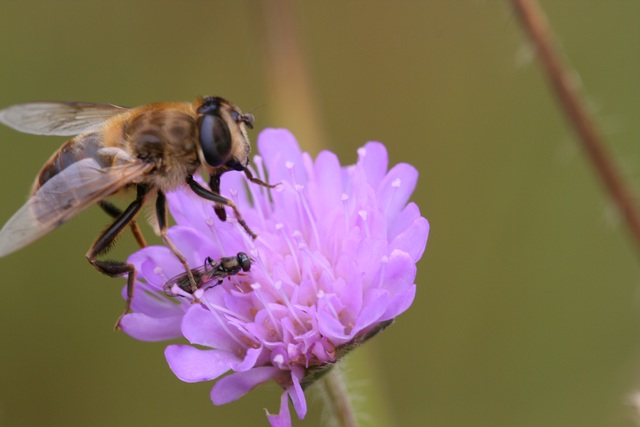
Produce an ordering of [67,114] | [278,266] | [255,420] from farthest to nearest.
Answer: [255,420] → [67,114] → [278,266]

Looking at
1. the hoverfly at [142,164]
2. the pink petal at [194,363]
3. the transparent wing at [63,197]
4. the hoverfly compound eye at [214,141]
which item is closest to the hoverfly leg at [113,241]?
the hoverfly at [142,164]

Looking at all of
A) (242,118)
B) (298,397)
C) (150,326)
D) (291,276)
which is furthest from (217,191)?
(298,397)

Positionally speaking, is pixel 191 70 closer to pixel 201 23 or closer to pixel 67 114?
pixel 201 23

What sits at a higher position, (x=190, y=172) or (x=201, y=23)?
(x=201, y=23)

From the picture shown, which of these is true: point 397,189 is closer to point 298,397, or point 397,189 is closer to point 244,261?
point 244,261

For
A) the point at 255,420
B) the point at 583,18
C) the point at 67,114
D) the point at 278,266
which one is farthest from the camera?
the point at 583,18

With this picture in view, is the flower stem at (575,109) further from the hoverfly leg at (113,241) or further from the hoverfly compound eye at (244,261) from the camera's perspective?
the hoverfly leg at (113,241)

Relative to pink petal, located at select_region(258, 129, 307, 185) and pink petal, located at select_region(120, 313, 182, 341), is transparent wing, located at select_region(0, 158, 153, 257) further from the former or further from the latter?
pink petal, located at select_region(258, 129, 307, 185)

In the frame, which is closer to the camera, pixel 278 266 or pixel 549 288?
pixel 278 266

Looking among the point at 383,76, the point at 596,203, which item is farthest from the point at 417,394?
the point at 383,76
